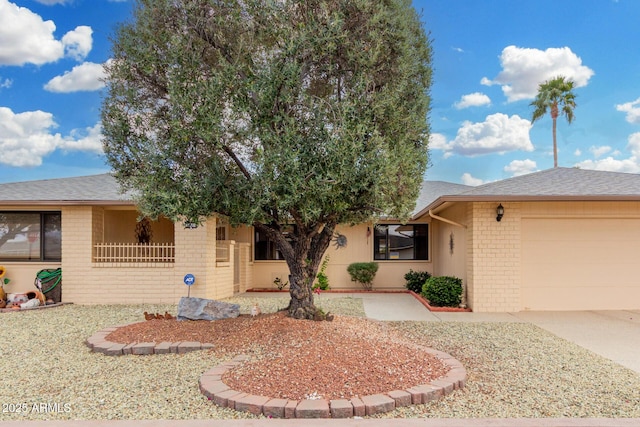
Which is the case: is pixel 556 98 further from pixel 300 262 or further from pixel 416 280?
pixel 300 262

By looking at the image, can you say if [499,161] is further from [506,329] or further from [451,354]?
[451,354]

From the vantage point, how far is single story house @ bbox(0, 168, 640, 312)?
31.9 feet

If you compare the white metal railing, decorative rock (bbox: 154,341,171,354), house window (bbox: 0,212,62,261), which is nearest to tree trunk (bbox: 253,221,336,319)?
decorative rock (bbox: 154,341,171,354)

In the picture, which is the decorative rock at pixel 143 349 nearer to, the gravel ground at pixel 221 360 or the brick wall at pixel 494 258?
the gravel ground at pixel 221 360

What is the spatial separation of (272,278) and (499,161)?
28.2ft

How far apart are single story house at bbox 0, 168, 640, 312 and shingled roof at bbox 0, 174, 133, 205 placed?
4 cm

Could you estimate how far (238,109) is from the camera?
5547 mm

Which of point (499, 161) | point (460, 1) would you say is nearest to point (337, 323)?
point (460, 1)

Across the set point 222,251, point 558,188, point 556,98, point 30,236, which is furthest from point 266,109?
point 556,98

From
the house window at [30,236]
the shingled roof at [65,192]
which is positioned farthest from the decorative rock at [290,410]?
the house window at [30,236]

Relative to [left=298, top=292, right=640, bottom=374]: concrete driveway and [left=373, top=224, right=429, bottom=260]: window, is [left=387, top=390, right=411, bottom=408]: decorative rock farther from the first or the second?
[left=373, top=224, right=429, bottom=260]: window

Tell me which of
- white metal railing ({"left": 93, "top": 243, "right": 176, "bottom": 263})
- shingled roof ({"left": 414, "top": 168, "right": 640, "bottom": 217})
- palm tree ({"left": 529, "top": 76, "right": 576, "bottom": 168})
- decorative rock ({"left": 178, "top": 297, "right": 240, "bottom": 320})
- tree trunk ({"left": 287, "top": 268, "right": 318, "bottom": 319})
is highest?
palm tree ({"left": 529, "top": 76, "right": 576, "bottom": 168})

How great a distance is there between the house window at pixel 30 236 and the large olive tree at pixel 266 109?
6.71 meters

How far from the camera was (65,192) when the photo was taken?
12.0 metres
